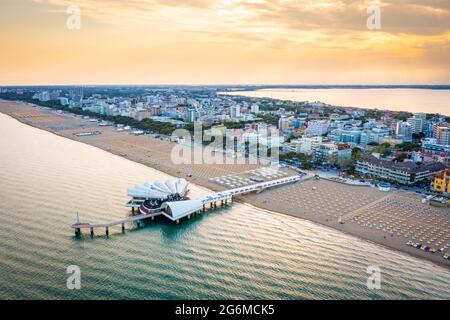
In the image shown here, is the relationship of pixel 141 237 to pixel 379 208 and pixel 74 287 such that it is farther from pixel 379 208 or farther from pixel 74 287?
pixel 379 208

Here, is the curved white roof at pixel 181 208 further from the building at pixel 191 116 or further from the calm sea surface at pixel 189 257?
the building at pixel 191 116

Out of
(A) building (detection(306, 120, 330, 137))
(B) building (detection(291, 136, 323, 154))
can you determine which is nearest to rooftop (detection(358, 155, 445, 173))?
(B) building (detection(291, 136, 323, 154))

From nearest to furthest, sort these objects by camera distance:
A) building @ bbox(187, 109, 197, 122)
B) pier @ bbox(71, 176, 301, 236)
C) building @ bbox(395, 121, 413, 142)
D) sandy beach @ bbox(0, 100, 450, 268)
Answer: sandy beach @ bbox(0, 100, 450, 268) < pier @ bbox(71, 176, 301, 236) < building @ bbox(395, 121, 413, 142) < building @ bbox(187, 109, 197, 122)

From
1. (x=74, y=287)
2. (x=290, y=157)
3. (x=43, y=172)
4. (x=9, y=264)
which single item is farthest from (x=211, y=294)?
(x=290, y=157)

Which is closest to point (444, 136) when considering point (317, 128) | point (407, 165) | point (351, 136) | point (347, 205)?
point (351, 136)

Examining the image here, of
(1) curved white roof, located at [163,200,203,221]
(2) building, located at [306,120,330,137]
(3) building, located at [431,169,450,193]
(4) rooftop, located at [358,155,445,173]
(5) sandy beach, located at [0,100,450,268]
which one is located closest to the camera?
(5) sandy beach, located at [0,100,450,268]

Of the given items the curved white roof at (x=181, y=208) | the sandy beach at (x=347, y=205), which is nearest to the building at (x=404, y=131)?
the sandy beach at (x=347, y=205)

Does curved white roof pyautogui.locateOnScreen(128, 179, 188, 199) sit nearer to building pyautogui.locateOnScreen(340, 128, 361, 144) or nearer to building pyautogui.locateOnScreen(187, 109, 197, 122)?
building pyautogui.locateOnScreen(340, 128, 361, 144)
